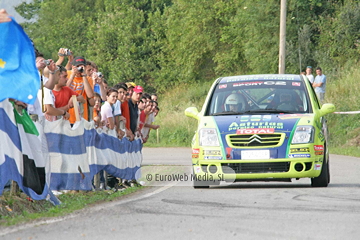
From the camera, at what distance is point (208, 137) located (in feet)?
42.2

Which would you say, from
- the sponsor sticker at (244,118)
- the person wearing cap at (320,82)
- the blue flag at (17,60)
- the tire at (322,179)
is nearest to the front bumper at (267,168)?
the tire at (322,179)

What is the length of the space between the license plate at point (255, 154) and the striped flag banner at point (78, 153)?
6.99 feet

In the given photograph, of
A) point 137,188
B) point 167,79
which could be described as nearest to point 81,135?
point 137,188

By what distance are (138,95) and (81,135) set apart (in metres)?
5.11

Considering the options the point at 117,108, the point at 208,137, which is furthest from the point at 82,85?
the point at 208,137

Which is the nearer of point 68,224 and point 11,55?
point 68,224

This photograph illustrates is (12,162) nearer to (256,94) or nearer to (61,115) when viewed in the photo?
(61,115)

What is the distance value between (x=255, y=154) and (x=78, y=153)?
2729 mm

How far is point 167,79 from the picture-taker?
2532 inches

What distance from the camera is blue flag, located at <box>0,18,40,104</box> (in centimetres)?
944

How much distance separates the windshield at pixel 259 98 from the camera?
13492 mm

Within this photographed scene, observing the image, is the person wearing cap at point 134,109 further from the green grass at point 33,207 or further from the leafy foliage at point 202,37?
the leafy foliage at point 202,37

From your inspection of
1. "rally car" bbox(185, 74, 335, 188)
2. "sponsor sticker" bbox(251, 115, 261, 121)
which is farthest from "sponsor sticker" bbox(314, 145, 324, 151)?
"sponsor sticker" bbox(251, 115, 261, 121)

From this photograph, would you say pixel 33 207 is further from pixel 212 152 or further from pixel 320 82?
pixel 320 82
